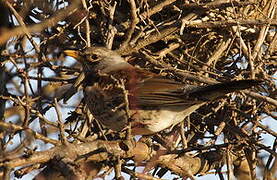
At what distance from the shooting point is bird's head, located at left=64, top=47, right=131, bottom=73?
449cm

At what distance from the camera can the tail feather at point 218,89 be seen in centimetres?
375

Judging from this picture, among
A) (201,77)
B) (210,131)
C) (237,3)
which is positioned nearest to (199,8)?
(237,3)

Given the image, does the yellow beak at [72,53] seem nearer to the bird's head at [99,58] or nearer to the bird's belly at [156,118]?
the bird's head at [99,58]

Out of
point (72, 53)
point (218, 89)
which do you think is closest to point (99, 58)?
point (72, 53)

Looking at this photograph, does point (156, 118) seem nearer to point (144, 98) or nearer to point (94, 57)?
point (144, 98)

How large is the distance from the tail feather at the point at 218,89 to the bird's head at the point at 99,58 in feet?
2.20

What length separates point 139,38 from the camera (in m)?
4.70

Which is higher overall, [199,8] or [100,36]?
[199,8]

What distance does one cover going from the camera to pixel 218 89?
13.2 feet

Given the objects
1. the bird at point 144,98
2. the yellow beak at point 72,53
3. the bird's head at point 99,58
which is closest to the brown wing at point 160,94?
the bird at point 144,98

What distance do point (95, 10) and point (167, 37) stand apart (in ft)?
2.23

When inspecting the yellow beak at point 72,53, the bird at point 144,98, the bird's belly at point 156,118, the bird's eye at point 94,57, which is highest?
the yellow beak at point 72,53

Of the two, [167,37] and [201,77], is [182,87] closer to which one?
[201,77]

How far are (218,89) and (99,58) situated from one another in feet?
3.68
